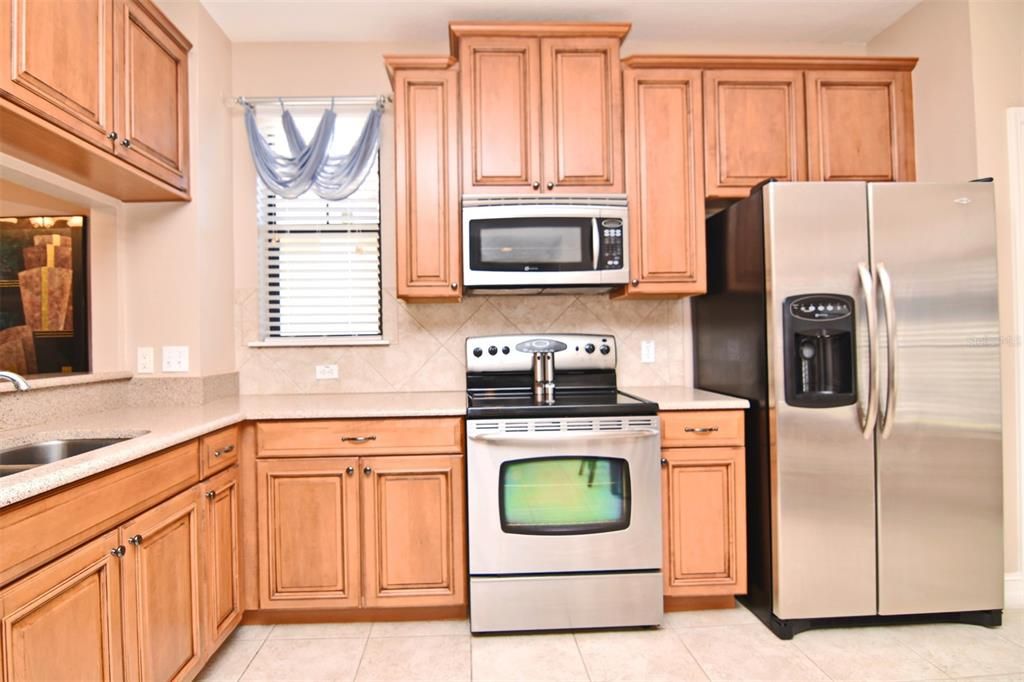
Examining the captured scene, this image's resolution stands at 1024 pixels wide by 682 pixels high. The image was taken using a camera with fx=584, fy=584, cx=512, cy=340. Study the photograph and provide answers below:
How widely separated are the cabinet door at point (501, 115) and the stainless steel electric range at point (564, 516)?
3.45 ft

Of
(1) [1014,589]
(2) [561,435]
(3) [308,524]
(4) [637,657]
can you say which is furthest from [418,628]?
(1) [1014,589]

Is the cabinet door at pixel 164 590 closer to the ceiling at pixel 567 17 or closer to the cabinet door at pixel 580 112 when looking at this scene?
the cabinet door at pixel 580 112

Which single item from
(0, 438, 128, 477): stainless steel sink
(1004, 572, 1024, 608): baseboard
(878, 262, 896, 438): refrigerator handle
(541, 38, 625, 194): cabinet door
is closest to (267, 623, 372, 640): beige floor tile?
(0, 438, 128, 477): stainless steel sink

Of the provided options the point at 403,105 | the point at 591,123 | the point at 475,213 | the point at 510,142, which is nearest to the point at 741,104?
the point at 591,123

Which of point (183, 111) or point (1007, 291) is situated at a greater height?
point (183, 111)

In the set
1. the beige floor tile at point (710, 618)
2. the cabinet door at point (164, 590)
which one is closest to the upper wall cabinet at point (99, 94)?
the cabinet door at point (164, 590)

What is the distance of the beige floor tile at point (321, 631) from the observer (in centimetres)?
234

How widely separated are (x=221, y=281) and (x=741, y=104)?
2611 mm

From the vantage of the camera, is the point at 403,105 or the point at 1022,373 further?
the point at 403,105

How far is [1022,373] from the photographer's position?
96.9 inches

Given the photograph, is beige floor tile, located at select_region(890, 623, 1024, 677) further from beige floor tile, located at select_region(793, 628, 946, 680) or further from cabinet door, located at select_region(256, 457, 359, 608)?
cabinet door, located at select_region(256, 457, 359, 608)

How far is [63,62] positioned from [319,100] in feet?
4.40

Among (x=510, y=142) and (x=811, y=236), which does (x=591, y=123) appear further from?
(x=811, y=236)

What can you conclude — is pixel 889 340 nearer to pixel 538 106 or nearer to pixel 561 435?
pixel 561 435
